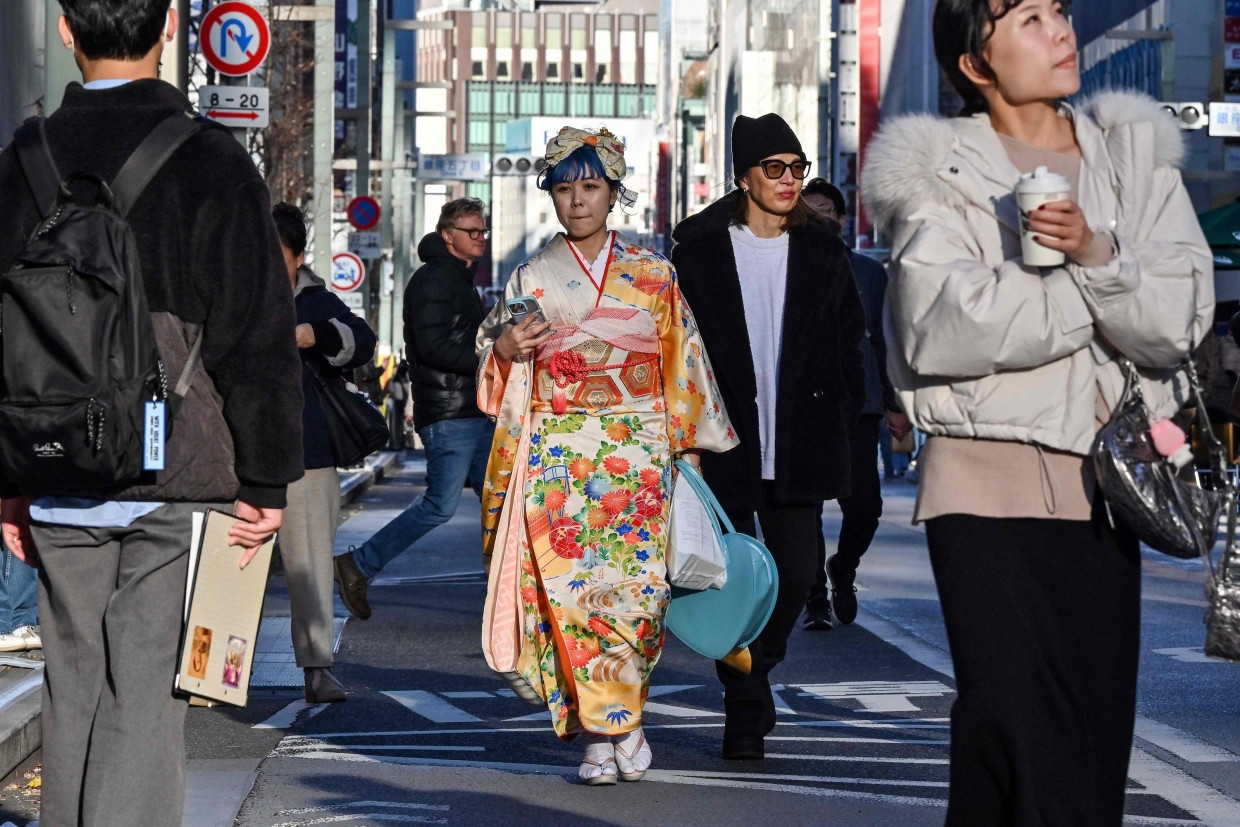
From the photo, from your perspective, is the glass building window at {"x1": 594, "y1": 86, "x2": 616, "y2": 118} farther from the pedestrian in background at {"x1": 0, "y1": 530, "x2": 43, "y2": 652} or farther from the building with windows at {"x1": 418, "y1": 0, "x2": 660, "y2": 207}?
the pedestrian in background at {"x1": 0, "y1": 530, "x2": 43, "y2": 652}

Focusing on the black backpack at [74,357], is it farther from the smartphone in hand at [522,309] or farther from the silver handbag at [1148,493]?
the smartphone in hand at [522,309]

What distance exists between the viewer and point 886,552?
14609 millimetres

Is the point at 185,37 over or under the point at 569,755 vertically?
over

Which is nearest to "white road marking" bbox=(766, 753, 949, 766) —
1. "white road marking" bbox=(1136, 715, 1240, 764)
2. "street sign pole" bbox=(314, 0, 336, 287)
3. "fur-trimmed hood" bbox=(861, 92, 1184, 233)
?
"white road marking" bbox=(1136, 715, 1240, 764)

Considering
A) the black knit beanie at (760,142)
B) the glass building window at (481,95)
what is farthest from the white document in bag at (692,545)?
the glass building window at (481,95)

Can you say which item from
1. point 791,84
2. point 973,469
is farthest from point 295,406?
point 791,84

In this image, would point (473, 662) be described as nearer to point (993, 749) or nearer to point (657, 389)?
point (657, 389)

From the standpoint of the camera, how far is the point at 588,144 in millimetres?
6480

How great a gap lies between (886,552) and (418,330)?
5737 millimetres

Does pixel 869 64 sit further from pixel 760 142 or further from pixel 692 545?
pixel 692 545

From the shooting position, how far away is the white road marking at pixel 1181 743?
21.1 ft

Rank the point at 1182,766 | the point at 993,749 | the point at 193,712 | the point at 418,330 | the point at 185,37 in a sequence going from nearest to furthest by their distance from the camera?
the point at 993,749, the point at 1182,766, the point at 193,712, the point at 418,330, the point at 185,37

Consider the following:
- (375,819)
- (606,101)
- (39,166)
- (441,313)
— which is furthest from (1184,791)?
(606,101)

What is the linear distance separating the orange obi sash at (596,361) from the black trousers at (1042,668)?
9.07 feet
